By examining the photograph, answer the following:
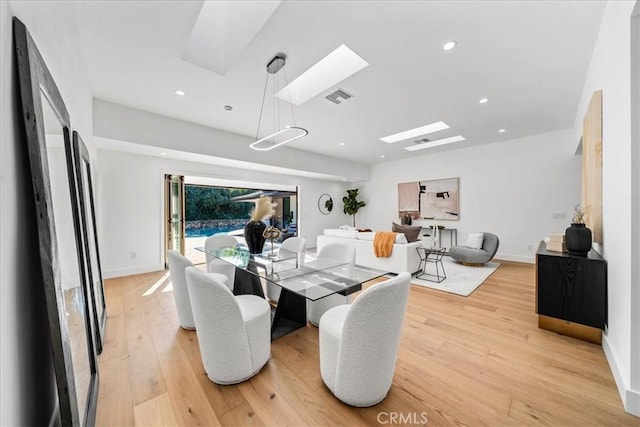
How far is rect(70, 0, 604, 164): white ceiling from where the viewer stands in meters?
1.92

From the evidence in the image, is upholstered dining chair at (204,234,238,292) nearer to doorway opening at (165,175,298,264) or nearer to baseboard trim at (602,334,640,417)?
baseboard trim at (602,334,640,417)

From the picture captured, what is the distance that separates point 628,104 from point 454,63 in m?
1.54

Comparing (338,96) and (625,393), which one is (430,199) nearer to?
(338,96)

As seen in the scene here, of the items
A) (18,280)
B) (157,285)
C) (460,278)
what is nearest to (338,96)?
(18,280)

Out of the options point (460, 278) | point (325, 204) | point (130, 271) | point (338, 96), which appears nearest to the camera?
point (338, 96)

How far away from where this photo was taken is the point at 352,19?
198 centimetres

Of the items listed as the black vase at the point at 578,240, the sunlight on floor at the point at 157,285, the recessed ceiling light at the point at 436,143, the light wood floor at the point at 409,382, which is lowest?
the light wood floor at the point at 409,382

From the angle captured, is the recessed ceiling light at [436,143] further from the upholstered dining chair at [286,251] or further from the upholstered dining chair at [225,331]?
the upholstered dining chair at [225,331]

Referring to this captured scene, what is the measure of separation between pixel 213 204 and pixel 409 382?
28.0ft

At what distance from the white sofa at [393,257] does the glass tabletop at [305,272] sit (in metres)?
1.22

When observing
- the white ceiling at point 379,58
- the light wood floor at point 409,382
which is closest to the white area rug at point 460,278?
the light wood floor at point 409,382

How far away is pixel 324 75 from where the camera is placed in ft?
9.77

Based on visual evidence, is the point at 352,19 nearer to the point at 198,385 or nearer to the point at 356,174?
the point at 198,385

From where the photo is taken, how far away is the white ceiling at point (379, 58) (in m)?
1.92
